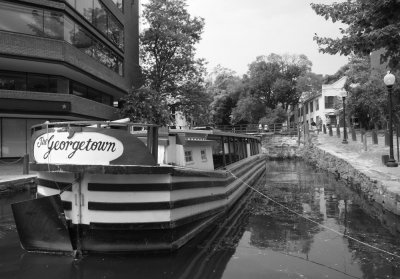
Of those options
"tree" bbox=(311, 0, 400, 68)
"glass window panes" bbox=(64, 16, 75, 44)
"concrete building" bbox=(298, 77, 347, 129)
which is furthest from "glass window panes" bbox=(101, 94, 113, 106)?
"concrete building" bbox=(298, 77, 347, 129)

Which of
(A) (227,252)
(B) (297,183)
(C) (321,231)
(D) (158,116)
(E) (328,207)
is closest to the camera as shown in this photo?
(A) (227,252)

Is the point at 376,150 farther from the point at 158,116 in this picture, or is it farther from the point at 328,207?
the point at 158,116

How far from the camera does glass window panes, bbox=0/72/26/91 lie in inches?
868

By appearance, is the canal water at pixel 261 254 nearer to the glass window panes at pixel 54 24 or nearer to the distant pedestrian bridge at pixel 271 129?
the glass window panes at pixel 54 24

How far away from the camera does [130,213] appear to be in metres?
6.50

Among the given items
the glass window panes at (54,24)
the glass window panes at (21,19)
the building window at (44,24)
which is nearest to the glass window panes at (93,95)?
the building window at (44,24)

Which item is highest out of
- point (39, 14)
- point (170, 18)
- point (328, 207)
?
point (170, 18)

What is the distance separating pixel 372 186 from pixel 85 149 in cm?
940

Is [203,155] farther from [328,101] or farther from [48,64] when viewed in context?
[328,101]

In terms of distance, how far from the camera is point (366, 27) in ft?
27.5

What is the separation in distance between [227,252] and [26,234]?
11.9 ft

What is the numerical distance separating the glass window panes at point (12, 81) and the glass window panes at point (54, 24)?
3201 mm

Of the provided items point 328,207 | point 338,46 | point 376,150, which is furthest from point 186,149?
point 376,150

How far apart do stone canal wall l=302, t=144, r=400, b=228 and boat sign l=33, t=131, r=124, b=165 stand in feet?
21.5
